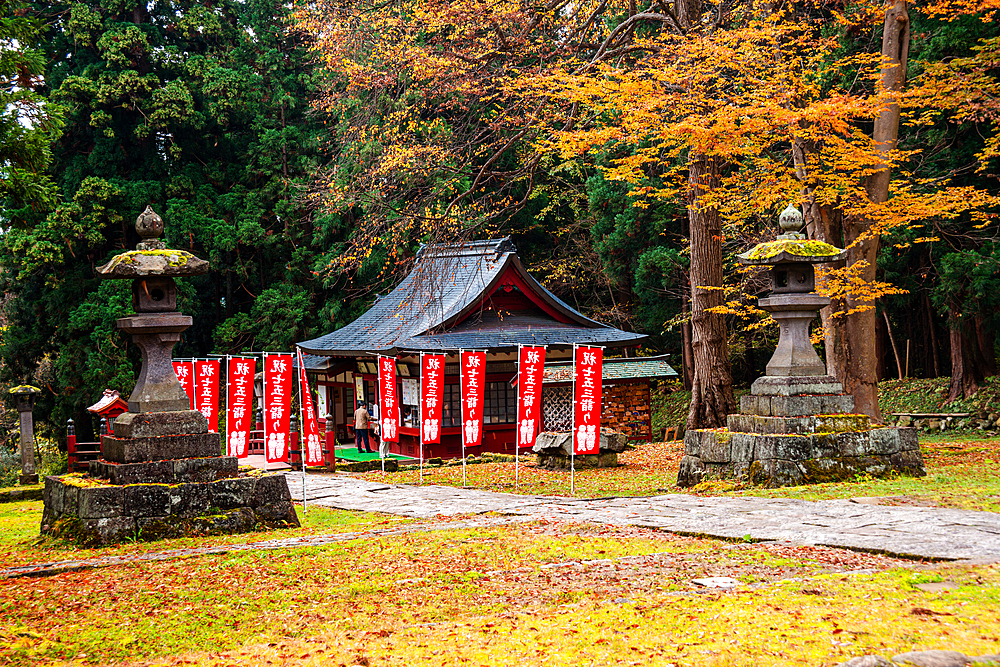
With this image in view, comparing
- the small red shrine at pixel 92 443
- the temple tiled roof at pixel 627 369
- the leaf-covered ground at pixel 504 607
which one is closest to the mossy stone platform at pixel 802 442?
the leaf-covered ground at pixel 504 607

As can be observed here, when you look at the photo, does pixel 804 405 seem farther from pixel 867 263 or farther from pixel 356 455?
pixel 356 455

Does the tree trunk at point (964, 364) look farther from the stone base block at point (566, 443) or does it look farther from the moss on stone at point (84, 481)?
the moss on stone at point (84, 481)

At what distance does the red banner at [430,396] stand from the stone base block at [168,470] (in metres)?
5.29

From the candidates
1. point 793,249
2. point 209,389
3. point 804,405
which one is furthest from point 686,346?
point 209,389

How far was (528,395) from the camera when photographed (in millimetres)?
13680

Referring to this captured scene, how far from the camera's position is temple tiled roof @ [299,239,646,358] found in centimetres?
2047

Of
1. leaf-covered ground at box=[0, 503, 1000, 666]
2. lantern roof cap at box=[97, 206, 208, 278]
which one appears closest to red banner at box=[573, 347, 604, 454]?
leaf-covered ground at box=[0, 503, 1000, 666]

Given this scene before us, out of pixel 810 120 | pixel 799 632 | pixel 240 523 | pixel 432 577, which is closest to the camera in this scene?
pixel 799 632

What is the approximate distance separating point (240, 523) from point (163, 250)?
11.2 ft

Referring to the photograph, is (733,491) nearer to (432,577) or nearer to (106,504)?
(432,577)

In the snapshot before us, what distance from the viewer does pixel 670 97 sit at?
1289cm

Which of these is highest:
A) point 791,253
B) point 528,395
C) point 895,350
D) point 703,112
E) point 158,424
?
point 703,112

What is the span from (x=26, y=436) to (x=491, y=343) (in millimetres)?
10992

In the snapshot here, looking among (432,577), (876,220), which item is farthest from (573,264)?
(432,577)
